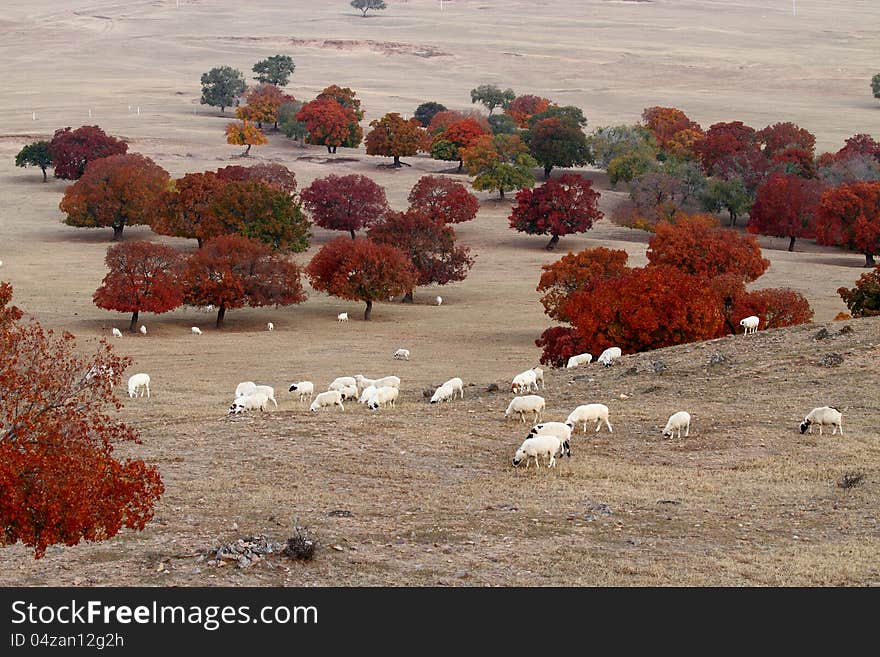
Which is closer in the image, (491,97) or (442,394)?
(442,394)

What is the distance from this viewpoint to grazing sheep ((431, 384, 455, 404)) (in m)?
31.3

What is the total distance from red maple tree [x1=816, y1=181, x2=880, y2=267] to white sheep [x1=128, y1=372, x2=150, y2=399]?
195 ft

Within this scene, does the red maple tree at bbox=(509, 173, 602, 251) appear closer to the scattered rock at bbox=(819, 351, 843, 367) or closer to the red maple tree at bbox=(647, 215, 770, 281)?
the red maple tree at bbox=(647, 215, 770, 281)

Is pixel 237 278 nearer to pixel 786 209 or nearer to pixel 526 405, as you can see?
pixel 526 405

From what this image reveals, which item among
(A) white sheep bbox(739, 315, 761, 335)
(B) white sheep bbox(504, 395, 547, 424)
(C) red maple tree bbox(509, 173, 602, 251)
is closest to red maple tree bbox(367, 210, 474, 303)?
(C) red maple tree bbox(509, 173, 602, 251)

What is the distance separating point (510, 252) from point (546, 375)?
5008 cm

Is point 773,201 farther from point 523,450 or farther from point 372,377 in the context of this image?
point 523,450

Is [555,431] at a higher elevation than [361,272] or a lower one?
higher

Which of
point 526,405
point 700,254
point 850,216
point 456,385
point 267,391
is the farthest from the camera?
point 850,216

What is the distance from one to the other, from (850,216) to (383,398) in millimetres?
62734

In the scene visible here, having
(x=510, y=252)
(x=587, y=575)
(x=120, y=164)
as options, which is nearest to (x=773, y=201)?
(x=510, y=252)

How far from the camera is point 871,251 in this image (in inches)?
3243

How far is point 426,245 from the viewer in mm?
71250

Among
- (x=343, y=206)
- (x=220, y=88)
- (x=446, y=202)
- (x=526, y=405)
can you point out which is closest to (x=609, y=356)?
(x=526, y=405)
